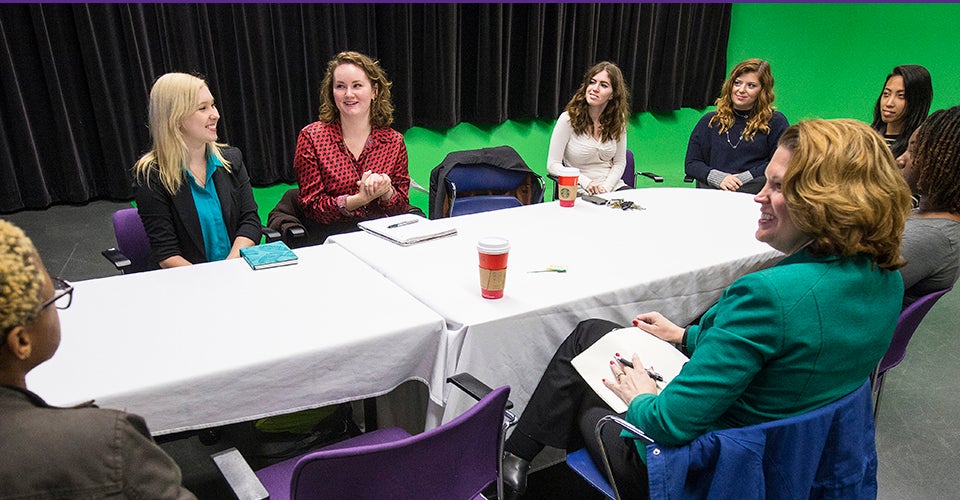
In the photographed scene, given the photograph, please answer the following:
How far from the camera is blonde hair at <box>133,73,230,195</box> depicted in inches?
85.0

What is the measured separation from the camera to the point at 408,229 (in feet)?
7.23

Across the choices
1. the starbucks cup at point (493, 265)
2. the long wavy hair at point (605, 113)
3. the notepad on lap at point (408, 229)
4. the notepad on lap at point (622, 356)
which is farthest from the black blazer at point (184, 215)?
the long wavy hair at point (605, 113)

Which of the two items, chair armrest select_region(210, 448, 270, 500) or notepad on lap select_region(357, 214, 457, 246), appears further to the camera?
notepad on lap select_region(357, 214, 457, 246)

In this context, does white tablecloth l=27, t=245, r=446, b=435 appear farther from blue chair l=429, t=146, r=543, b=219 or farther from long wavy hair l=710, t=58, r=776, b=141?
long wavy hair l=710, t=58, r=776, b=141

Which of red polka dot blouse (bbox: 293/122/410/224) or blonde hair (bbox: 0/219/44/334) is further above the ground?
blonde hair (bbox: 0/219/44/334)

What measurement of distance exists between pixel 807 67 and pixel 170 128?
248 inches

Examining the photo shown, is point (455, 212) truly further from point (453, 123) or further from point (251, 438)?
point (453, 123)

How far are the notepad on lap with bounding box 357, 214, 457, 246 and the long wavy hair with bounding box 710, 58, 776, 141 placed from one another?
6.61 ft

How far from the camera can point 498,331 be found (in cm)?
159

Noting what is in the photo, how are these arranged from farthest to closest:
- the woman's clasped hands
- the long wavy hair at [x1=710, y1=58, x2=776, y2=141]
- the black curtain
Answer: the black curtain < the long wavy hair at [x1=710, y1=58, x2=776, y2=141] < the woman's clasped hands

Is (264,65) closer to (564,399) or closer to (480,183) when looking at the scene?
(480,183)

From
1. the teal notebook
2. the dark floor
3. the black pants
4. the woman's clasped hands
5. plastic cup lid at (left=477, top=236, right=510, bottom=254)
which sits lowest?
the dark floor

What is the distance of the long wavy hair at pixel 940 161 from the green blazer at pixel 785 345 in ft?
2.63

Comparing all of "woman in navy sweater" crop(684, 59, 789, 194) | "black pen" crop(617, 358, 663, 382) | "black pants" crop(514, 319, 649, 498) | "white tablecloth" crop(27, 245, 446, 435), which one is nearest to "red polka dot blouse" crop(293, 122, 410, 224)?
"white tablecloth" crop(27, 245, 446, 435)
